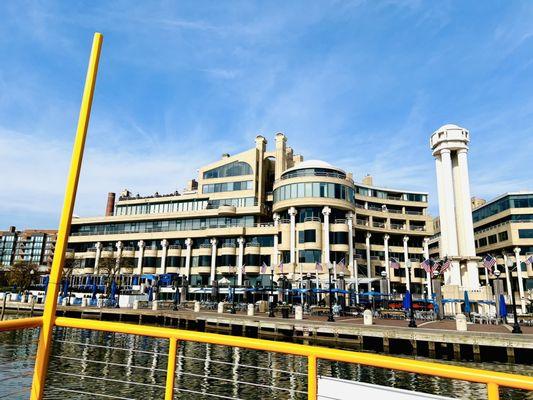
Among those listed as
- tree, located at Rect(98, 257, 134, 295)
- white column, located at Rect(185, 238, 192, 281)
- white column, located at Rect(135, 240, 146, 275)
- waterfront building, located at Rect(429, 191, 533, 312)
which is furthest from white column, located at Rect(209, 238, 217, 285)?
waterfront building, located at Rect(429, 191, 533, 312)

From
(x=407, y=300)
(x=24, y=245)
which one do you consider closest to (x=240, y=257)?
(x=407, y=300)

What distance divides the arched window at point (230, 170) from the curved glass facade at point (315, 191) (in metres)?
12.2

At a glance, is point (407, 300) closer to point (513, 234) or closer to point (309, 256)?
point (309, 256)

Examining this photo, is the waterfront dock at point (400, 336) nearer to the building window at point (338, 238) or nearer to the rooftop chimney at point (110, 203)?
the building window at point (338, 238)

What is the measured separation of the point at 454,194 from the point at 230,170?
125ft

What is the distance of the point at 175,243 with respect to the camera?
71.6 metres

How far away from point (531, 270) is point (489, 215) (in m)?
15.5

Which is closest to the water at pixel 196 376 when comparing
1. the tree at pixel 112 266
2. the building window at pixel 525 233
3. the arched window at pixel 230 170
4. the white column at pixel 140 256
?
the tree at pixel 112 266

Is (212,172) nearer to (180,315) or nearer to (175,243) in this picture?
(175,243)

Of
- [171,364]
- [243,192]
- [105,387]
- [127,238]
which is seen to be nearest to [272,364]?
[105,387]

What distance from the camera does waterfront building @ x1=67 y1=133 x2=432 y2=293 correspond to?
5816 centimetres

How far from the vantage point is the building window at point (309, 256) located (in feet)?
184

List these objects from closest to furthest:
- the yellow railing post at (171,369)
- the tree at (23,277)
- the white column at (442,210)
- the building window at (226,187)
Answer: the yellow railing post at (171,369) < the white column at (442,210) < the building window at (226,187) < the tree at (23,277)

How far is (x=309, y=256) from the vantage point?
2222 inches
